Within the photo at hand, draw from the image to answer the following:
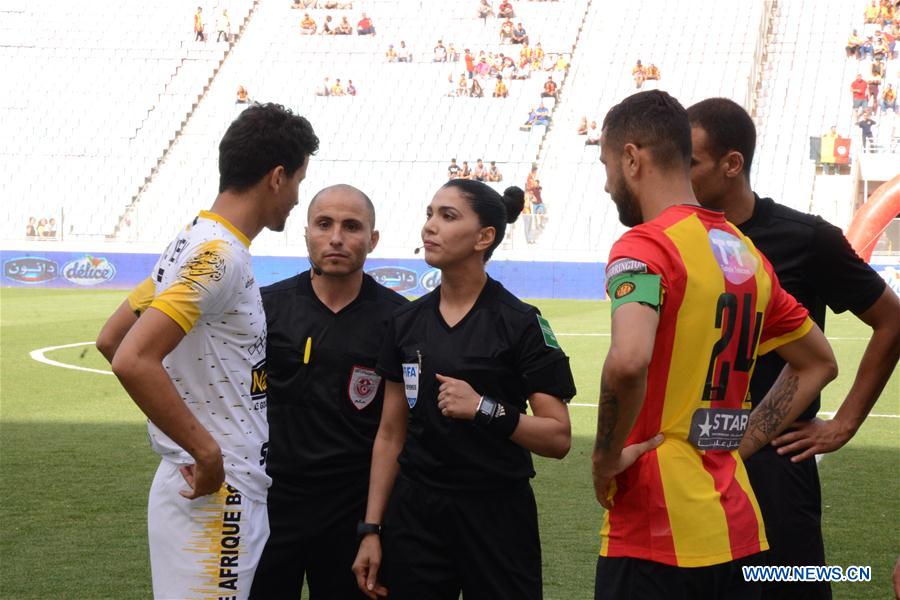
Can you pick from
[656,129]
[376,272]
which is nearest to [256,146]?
[656,129]

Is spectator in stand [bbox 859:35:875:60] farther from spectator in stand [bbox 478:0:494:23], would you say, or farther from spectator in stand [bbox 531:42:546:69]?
spectator in stand [bbox 478:0:494:23]

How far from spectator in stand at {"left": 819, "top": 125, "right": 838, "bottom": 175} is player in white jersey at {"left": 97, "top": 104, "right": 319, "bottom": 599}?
30.5 metres

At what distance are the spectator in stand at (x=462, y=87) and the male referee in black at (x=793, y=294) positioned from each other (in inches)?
1403

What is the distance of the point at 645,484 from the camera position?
285 cm

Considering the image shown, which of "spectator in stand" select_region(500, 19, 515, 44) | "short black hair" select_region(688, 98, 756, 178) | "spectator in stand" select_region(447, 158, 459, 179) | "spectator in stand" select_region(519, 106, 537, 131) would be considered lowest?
"short black hair" select_region(688, 98, 756, 178)

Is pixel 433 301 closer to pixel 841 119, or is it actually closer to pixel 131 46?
pixel 841 119

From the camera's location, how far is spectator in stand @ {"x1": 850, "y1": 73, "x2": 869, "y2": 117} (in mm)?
33594

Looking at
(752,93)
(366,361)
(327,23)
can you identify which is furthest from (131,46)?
(366,361)

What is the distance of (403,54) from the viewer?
40719 millimetres

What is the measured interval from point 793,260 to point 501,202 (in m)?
1.04

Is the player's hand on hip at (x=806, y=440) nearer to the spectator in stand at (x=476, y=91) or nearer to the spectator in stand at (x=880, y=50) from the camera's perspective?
the spectator in stand at (x=880, y=50)

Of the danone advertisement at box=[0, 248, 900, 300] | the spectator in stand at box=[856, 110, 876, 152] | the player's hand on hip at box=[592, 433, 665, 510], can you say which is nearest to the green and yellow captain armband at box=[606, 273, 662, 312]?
the player's hand on hip at box=[592, 433, 665, 510]

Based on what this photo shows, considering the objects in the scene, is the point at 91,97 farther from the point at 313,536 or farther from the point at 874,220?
the point at 313,536

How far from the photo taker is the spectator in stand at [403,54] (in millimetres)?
40656
